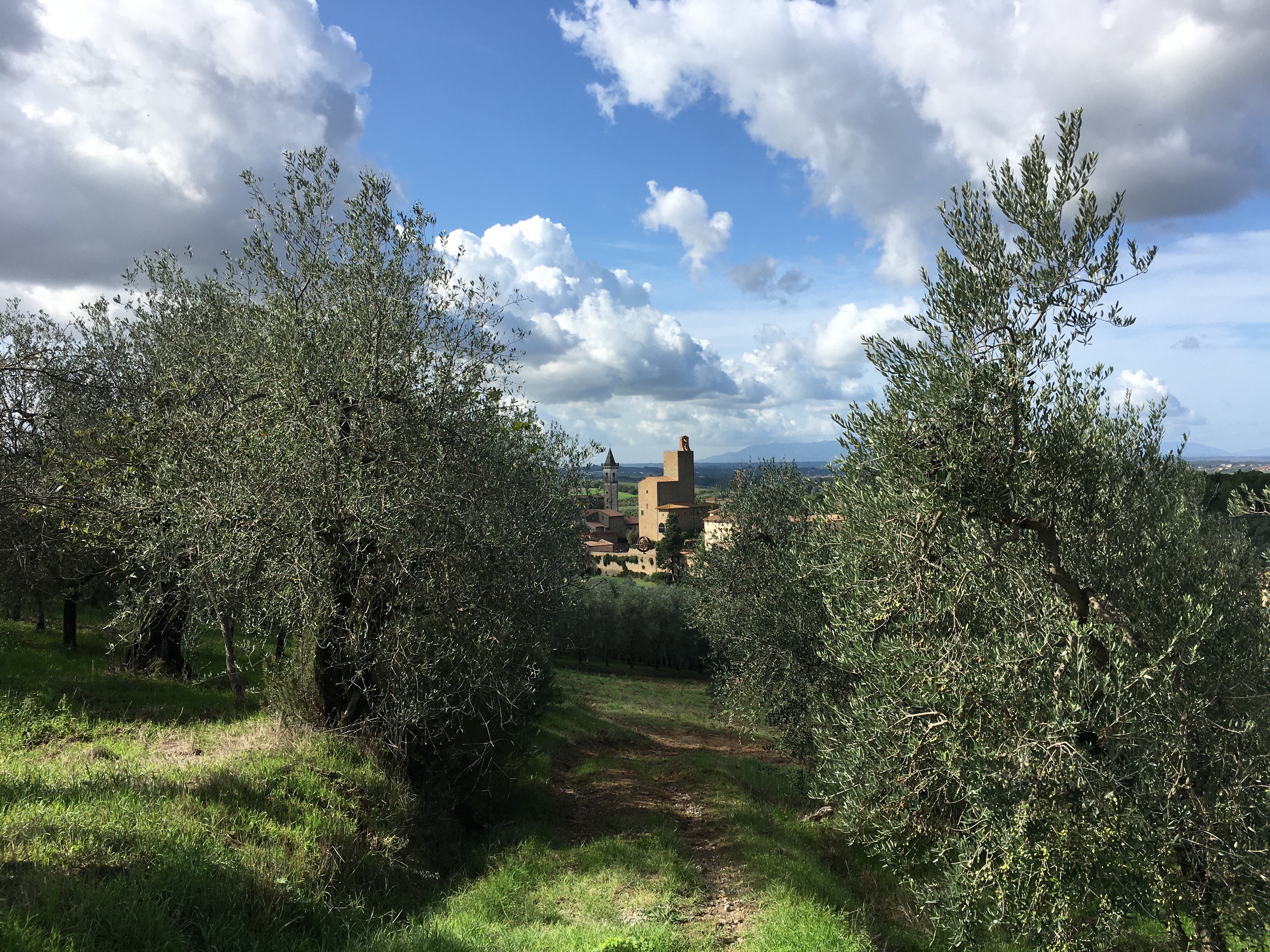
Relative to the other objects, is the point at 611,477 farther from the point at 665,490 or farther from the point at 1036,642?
the point at 1036,642

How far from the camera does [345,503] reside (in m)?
9.86

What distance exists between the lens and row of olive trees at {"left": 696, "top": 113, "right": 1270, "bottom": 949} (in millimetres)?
7094

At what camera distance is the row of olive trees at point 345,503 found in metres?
10.3

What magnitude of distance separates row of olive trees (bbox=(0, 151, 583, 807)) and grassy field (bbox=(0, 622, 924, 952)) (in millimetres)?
1431

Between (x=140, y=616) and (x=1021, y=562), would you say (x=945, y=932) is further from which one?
(x=140, y=616)

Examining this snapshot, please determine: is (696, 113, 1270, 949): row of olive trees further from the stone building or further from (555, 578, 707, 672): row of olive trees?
the stone building

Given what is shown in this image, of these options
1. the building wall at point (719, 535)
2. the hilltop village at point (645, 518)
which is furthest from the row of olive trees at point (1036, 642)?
the hilltop village at point (645, 518)

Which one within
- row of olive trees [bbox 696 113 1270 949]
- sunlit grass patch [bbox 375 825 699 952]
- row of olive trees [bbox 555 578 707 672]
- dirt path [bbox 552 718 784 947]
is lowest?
row of olive trees [bbox 555 578 707 672]

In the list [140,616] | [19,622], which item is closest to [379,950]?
[140,616]

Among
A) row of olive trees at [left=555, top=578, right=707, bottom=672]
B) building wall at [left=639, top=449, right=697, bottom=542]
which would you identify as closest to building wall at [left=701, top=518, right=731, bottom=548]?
row of olive trees at [left=555, top=578, right=707, bottom=672]

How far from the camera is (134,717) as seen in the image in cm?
1328

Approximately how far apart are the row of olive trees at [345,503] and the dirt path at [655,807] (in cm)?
255

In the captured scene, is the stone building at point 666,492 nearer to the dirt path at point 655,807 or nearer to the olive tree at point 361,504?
the dirt path at point 655,807

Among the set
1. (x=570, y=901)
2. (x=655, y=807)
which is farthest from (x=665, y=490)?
(x=570, y=901)
